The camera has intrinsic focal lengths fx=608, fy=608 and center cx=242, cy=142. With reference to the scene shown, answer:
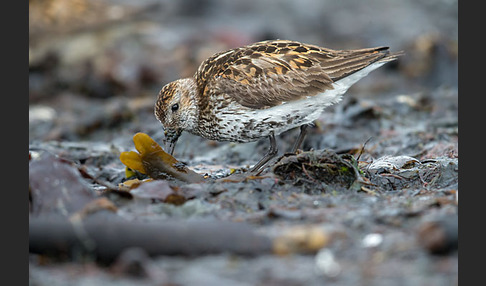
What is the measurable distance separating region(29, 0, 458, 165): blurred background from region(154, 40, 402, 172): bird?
9.91 feet

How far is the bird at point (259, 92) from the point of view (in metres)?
6.41

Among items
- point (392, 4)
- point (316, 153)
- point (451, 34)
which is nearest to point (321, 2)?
point (392, 4)

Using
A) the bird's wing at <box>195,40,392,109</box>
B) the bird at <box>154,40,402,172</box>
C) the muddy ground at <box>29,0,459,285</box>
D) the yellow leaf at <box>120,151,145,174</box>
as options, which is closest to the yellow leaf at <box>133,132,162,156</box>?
the yellow leaf at <box>120,151,145,174</box>

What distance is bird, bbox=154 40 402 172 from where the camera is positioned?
641 centimetres

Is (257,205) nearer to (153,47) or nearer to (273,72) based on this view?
(273,72)

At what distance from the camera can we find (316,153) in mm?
5332

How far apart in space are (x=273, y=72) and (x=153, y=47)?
800 cm

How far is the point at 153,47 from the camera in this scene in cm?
1397

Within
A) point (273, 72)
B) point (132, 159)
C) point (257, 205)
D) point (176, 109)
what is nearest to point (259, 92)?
point (273, 72)

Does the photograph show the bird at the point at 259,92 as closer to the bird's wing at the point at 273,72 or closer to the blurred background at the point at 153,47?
the bird's wing at the point at 273,72

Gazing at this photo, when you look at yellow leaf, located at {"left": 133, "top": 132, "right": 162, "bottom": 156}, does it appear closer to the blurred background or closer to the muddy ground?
the muddy ground

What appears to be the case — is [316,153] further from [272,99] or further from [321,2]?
[321,2]

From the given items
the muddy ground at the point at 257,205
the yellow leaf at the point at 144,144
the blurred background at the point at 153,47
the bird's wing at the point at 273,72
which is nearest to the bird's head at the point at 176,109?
the bird's wing at the point at 273,72

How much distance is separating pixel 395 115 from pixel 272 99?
371 cm
